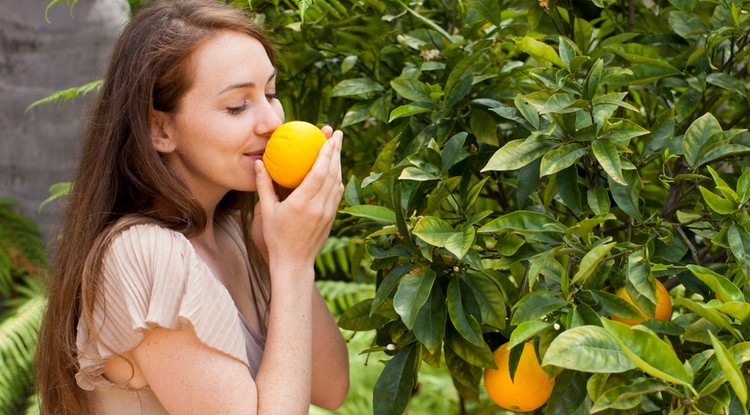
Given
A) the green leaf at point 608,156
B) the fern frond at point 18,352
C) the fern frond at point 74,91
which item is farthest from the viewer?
the fern frond at point 18,352

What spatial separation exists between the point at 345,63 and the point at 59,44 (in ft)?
5.13

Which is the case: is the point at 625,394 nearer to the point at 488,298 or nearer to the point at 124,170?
the point at 488,298

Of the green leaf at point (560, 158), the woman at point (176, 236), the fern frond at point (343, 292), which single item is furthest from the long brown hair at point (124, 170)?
the fern frond at point (343, 292)

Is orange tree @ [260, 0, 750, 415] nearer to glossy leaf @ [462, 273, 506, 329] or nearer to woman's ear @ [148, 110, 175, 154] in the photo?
glossy leaf @ [462, 273, 506, 329]

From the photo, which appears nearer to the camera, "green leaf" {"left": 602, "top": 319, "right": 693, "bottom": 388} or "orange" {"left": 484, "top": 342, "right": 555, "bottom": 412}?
"green leaf" {"left": 602, "top": 319, "right": 693, "bottom": 388}

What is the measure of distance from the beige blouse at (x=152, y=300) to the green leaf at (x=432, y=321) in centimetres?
22

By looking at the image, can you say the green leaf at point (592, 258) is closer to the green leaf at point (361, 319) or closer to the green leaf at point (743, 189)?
the green leaf at point (743, 189)

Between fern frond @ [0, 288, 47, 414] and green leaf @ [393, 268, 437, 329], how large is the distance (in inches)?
64.7

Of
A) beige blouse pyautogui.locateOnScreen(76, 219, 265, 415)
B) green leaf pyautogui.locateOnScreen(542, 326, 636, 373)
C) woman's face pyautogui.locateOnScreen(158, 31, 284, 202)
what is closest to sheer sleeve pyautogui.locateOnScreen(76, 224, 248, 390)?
beige blouse pyautogui.locateOnScreen(76, 219, 265, 415)

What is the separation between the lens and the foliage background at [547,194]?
0.78 meters

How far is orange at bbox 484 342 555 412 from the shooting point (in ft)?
3.14

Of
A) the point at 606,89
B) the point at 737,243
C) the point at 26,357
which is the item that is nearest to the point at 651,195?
the point at 606,89

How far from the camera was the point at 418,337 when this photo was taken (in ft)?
3.06

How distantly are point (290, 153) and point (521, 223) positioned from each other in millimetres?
292
